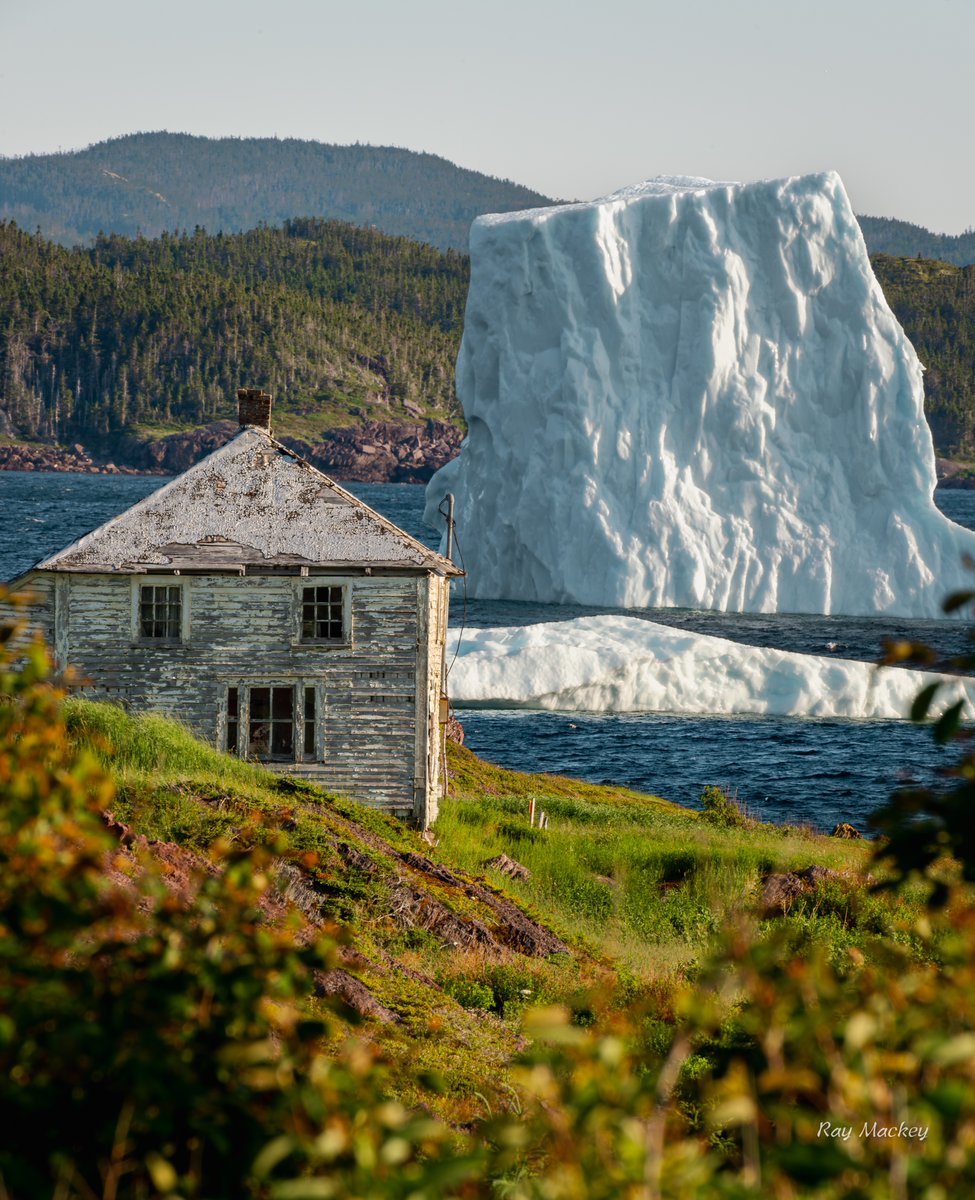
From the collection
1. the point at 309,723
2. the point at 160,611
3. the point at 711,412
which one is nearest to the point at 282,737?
the point at 309,723

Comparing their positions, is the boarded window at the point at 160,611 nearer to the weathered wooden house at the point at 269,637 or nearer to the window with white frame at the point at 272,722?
the weathered wooden house at the point at 269,637

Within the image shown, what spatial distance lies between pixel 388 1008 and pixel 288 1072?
743cm

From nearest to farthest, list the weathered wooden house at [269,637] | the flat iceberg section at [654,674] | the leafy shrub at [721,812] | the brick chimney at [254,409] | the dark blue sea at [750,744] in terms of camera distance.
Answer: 1. the weathered wooden house at [269,637]
2. the brick chimney at [254,409]
3. the leafy shrub at [721,812]
4. the dark blue sea at [750,744]
5. the flat iceberg section at [654,674]

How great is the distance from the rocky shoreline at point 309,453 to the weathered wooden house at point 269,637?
508 feet

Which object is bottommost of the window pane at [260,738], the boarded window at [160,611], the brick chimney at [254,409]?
the window pane at [260,738]

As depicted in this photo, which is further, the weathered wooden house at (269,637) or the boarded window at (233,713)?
the boarded window at (233,713)

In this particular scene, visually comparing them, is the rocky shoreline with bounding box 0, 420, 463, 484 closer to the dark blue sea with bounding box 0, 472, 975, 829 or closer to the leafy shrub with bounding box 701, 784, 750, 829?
the dark blue sea with bounding box 0, 472, 975, 829

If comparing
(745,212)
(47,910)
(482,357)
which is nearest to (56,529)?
(482,357)

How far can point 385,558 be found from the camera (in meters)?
→ 20.2

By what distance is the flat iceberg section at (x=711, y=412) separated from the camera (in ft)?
175

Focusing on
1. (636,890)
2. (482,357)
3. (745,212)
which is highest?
(745,212)

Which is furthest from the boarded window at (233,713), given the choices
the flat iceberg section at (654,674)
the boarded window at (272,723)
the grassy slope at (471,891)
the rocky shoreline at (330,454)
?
the rocky shoreline at (330,454)

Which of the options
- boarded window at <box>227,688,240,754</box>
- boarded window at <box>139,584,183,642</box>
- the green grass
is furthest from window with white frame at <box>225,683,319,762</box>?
the green grass

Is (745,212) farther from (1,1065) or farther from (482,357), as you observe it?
(1,1065)
